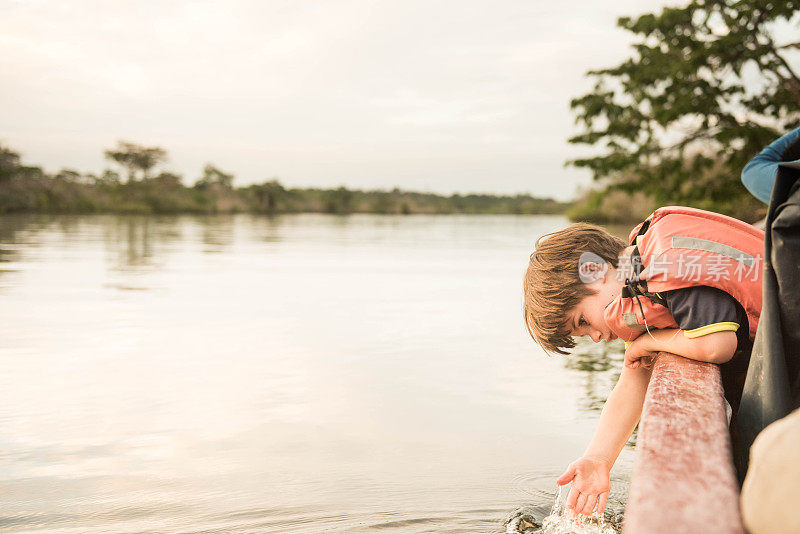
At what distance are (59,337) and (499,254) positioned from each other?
10801 mm

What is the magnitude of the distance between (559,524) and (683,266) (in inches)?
36.1

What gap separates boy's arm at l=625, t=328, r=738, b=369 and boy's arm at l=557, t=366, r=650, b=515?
176mm

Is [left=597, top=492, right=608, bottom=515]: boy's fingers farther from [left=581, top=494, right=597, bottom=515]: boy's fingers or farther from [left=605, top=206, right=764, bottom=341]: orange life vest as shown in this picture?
[left=605, top=206, right=764, bottom=341]: orange life vest

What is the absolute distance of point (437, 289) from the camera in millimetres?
9016

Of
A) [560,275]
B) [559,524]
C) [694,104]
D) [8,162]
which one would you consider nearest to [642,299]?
[560,275]

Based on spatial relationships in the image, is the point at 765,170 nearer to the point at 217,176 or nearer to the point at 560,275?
the point at 560,275

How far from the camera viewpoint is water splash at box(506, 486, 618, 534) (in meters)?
2.22

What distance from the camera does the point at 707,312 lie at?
188 centimetres

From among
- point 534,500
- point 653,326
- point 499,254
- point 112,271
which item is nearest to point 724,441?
point 653,326

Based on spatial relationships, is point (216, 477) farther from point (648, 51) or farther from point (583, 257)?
point (648, 51)

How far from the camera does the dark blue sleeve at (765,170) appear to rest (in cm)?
212

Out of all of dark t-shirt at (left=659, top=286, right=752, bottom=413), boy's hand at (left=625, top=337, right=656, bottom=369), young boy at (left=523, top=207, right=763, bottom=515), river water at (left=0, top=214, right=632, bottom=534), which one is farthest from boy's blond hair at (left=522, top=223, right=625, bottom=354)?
river water at (left=0, top=214, right=632, bottom=534)

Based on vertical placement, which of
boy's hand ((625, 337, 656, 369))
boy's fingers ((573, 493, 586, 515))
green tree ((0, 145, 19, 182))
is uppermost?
green tree ((0, 145, 19, 182))

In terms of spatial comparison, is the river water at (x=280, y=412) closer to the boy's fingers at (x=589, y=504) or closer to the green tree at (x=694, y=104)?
the boy's fingers at (x=589, y=504)
